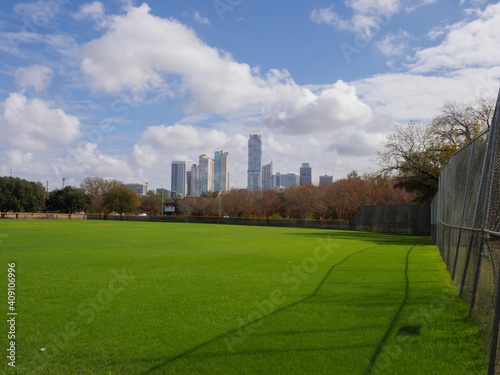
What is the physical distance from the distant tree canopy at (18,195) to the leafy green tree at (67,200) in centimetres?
705

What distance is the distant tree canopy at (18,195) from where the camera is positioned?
298 feet

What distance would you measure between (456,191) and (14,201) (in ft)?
326

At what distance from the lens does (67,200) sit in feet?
338

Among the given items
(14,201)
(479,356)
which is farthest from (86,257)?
(14,201)

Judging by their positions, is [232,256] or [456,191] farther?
[232,256]

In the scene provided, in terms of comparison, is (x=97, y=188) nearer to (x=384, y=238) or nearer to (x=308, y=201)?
(x=308, y=201)

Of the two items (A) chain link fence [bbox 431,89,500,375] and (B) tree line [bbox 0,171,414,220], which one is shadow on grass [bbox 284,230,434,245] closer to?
(A) chain link fence [bbox 431,89,500,375]

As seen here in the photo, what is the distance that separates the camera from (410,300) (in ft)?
25.6

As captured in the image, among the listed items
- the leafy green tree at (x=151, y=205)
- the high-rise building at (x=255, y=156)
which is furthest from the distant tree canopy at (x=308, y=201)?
the high-rise building at (x=255, y=156)

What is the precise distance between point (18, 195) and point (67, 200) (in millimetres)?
12460

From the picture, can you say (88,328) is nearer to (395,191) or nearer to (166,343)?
(166,343)

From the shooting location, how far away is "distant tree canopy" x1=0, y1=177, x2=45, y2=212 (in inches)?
3570

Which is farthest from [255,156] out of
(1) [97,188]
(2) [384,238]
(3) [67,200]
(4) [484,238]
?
(4) [484,238]

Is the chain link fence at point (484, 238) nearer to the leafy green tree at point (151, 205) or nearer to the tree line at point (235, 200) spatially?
the tree line at point (235, 200)
